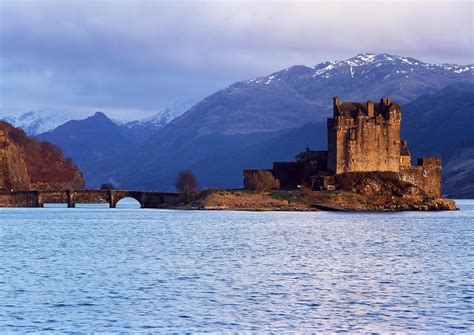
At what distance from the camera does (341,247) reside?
8750cm

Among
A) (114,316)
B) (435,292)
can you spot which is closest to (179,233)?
(435,292)

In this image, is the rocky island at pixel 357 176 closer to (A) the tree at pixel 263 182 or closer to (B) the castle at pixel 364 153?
(B) the castle at pixel 364 153

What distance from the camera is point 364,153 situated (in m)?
166

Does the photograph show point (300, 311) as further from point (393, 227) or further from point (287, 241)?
point (393, 227)

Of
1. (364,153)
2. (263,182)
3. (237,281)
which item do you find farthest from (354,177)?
(237,281)

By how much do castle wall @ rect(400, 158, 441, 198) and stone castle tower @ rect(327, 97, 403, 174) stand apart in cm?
203

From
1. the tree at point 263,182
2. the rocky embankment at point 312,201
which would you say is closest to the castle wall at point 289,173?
the tree at point 263,182

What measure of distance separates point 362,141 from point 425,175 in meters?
12.7

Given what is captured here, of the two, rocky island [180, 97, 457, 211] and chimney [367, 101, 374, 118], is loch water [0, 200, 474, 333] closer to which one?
rocky island [180, 97, 457, 211]

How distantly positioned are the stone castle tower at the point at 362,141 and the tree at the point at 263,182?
1000cm

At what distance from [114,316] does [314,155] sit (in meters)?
130

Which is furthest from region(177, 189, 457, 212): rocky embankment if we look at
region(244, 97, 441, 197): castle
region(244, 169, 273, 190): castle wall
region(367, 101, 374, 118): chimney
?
region(367, 101, 374, 118): chimney

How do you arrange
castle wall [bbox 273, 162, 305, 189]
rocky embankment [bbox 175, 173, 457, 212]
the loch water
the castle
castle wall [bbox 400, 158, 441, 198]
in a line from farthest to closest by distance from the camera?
castle wall [bbox 273, 162, 305, 189] < castle wall [bbox 400, 158, 441, 198] < the castle < rocky embankment [bbox 175, 173, 457, 212] < the loch water

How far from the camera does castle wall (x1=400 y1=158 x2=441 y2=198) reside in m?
169
